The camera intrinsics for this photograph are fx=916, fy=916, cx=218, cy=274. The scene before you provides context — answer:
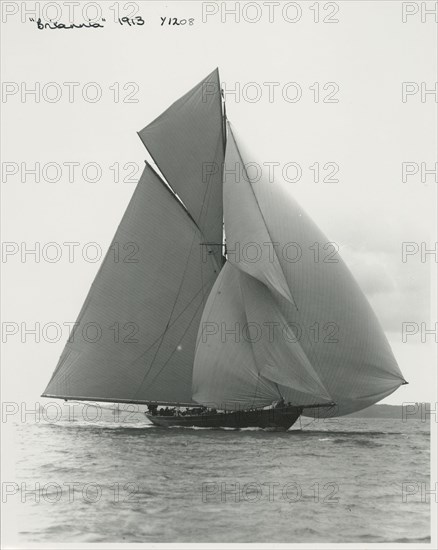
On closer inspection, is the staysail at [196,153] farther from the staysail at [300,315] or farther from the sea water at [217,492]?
the sea water at [217,492]

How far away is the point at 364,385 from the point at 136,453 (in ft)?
29.8

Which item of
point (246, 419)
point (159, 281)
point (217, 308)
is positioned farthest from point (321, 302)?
point (159, 281)

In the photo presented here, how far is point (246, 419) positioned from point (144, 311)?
617 centimetres

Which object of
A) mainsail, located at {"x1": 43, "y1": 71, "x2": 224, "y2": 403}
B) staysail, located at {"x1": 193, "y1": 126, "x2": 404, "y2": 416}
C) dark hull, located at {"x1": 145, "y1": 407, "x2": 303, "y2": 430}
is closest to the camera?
staysail, located at {"x1": 193, "y1": 126, "x2": 404, "y2": 416}

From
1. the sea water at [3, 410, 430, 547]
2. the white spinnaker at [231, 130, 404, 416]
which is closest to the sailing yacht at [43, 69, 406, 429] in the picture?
the white spinnaker at [231, 130, 404, 416]

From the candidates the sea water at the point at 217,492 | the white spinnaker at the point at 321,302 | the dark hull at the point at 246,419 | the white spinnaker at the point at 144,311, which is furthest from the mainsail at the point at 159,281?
the white spinnaker at the point at 321,302

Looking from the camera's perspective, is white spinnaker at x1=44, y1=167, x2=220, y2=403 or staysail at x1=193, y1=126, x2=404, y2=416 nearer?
staysail at x1=193, y1=126, x2=404, y2=416

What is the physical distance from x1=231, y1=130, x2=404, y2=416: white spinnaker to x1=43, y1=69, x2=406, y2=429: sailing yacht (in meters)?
0.04

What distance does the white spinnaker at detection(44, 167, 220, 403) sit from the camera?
3734cm

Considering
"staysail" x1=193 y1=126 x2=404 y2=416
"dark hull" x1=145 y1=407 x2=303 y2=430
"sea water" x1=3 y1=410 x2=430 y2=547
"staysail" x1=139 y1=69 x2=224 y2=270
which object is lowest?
"sea water" x1=3 y1=410 x2=430 y2=547

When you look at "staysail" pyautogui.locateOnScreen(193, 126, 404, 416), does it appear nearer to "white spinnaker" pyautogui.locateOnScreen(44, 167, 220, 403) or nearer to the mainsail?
the mainsail

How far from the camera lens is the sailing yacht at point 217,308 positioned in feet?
108

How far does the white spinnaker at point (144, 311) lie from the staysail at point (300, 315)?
187 inches

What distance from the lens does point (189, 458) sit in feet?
96.3
